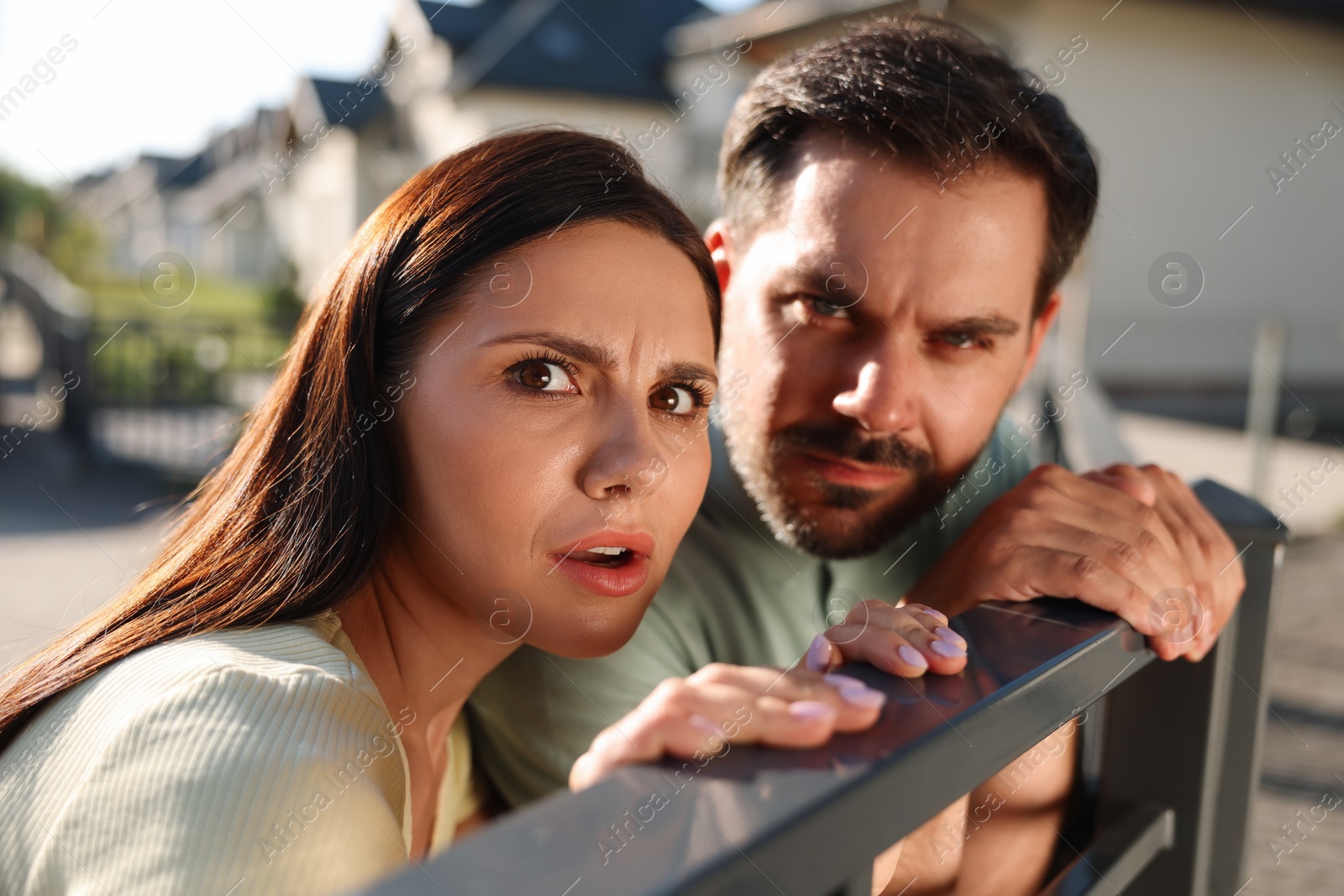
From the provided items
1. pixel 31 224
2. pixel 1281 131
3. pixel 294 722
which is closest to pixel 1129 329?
pixel 1281 131

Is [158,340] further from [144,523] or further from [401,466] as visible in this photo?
[401,466]

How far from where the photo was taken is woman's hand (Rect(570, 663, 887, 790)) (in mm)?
804

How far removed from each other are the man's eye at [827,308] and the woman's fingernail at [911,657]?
1.42 metres

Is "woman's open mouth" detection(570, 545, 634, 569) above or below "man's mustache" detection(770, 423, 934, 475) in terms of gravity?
above

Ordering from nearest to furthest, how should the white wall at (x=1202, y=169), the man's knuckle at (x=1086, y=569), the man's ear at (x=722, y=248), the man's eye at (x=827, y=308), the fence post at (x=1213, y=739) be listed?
the man's knuckle at (x=1086, y=569), the fence post at (x=1213, y=739), the man's eye at (x=827, y=308), the man's ear at (x=722, y=248), the white wall at (x=1202, y=169)

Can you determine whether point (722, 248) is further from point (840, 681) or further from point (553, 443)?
point (840, 681)

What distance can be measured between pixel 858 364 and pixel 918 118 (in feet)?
1.83

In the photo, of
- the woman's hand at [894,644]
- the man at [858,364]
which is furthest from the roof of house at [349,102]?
the woman's hand at [894,644]

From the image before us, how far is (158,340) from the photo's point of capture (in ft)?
33.3

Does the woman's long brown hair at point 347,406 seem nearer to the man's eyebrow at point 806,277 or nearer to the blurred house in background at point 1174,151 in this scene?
the man's eyebrow at point 806,277

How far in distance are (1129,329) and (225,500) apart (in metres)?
15.8

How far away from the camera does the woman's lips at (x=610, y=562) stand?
1.57 m

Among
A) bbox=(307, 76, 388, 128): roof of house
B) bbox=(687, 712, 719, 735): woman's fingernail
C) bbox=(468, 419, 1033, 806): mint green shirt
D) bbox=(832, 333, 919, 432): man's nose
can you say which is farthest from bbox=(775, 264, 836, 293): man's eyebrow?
bbox=(307, 76, 388, 128): roof of house

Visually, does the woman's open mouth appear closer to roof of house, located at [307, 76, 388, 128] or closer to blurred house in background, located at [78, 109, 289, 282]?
roof of house, located at [307, 76, 388, 128]
